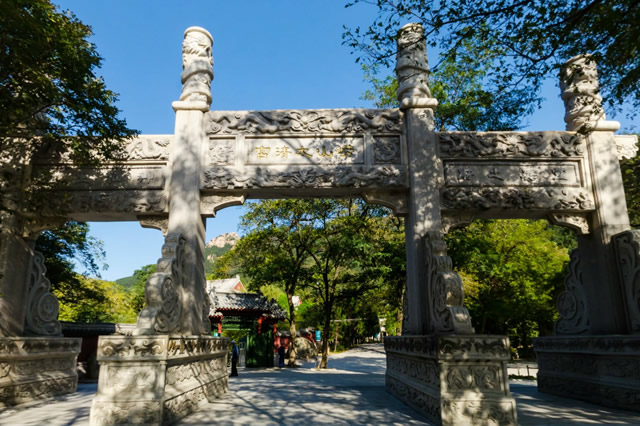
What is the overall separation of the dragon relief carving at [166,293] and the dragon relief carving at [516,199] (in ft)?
13.2

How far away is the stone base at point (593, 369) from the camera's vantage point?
18.0ft

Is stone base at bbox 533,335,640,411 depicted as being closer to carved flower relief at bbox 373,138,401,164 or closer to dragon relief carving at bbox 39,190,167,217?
carved flower relief at bbox 373,138,401,164

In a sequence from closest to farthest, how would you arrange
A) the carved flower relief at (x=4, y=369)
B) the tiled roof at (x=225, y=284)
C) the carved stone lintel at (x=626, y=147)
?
the carved flower relief at (x=4, y=369) < the carved stone lintel at (x=626, y=147) < the tiled roof at (x=225, y=284)

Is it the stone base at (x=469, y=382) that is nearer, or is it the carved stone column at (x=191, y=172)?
the stone base at (x=469, y=382)

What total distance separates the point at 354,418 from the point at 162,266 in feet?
10.1

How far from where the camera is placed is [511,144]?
21.7ft

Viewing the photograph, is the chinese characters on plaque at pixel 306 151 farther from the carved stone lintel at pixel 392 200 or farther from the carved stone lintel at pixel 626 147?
the carved stone lintel at pixel 626 147

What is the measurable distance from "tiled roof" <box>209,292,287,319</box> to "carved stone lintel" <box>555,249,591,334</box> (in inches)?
437

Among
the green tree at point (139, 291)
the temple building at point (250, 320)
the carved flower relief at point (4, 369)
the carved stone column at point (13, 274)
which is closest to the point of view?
the carved flower relief at point (4, 369)

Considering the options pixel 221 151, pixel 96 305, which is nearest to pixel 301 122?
pixel 221 151

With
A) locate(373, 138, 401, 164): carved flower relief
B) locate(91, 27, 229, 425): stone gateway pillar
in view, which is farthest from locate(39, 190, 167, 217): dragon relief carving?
locate(373, 138, 401, 164): carved flower relief

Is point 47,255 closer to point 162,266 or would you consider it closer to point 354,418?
point 162,266

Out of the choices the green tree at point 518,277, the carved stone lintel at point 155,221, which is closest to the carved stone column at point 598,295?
the carved stone lintel at point 155,221

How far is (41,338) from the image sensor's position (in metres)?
6.48
